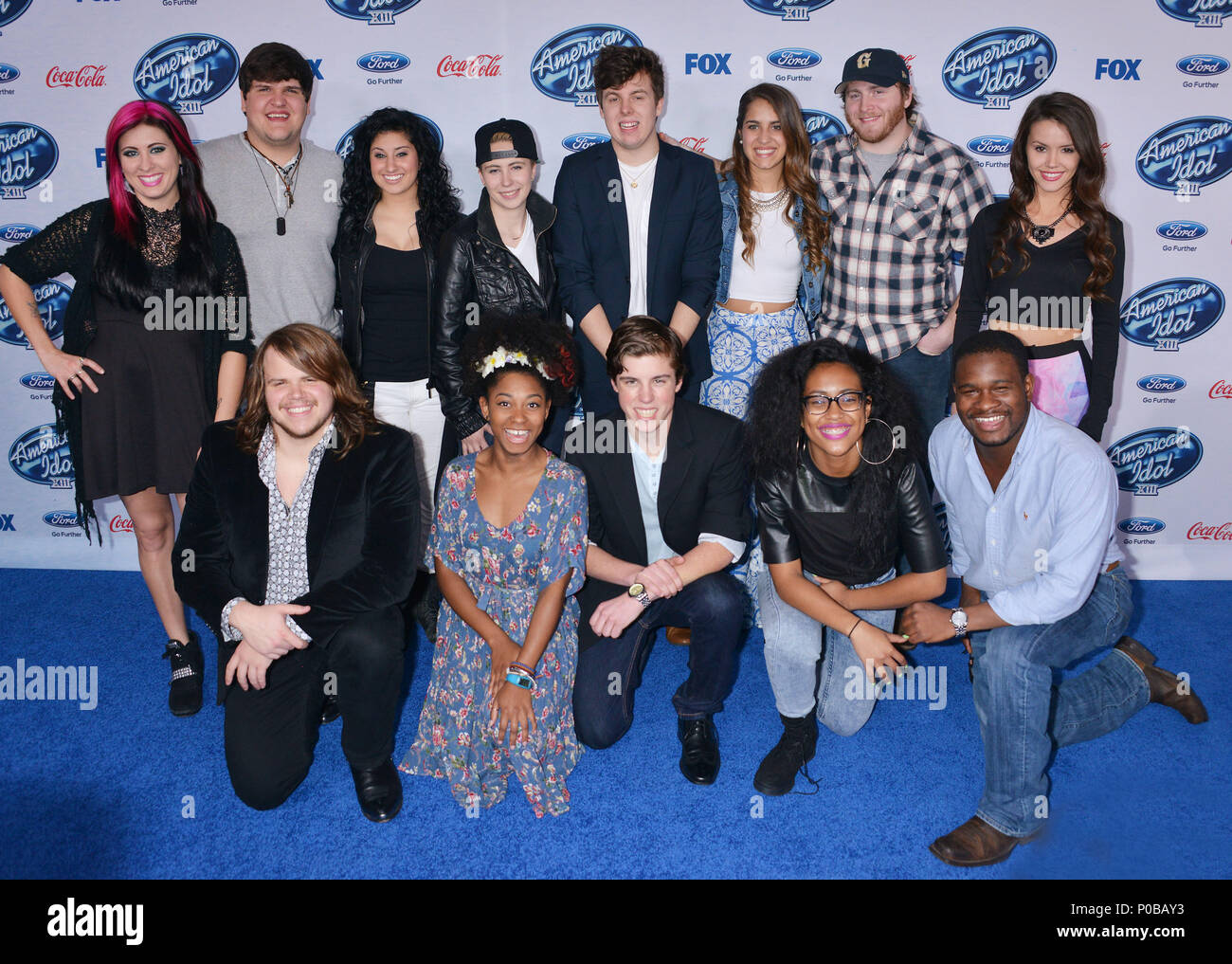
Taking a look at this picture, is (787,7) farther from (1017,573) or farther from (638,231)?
(1017,573)

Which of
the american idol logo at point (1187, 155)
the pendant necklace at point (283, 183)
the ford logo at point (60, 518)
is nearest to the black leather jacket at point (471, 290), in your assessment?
the pendant necklace at point (283, 183)

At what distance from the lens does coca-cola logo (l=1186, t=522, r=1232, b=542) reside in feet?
14.7

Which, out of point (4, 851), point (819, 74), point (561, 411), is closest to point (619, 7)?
point (819, 74)

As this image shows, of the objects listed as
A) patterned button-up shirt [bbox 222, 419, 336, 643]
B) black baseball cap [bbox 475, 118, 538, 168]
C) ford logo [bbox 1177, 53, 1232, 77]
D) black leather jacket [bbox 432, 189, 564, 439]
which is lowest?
patterned button-up shirt [bbox 222, 419, 336, 643]

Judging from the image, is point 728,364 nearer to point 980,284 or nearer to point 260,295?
point 980,284

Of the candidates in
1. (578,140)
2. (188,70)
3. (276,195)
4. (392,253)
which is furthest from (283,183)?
(578,140)

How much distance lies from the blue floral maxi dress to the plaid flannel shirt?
54.1 inches

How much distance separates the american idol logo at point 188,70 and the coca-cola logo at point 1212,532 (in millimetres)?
4861

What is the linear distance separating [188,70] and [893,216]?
312 centimetres

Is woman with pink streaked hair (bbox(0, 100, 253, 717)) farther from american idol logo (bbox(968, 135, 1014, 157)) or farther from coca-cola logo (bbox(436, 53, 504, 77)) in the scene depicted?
american idol logo (bbox(968, 135, 1014, 157))

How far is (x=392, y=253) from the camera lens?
3451mm

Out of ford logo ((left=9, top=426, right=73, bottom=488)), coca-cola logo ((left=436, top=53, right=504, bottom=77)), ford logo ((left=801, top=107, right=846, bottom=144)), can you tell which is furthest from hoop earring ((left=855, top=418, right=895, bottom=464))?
ford logo ((left=9, top=426, right=73, bottom=488))

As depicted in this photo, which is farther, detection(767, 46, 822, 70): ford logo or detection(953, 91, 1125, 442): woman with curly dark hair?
detection(767, 46, 822, 70): ford logo

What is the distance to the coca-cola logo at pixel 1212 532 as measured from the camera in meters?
4.49
